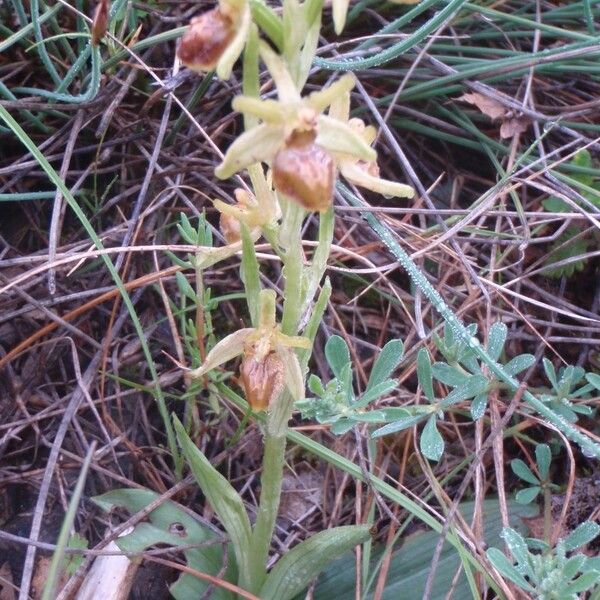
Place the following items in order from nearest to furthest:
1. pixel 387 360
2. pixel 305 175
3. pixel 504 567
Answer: pixel 305 175 < pixel 504 567 < pixel 387 360

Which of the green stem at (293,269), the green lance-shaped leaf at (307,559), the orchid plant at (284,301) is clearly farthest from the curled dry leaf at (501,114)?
the green lance-shaped leaf at (307,559)

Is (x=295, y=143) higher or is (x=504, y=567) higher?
(x=295, y=143)

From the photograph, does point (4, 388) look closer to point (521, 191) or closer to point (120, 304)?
point (120, 304)

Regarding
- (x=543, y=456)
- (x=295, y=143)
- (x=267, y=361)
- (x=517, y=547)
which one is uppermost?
(x=295, y=143)

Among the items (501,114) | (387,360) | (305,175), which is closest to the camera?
(305,175)

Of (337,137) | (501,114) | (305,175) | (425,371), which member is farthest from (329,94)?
(501,114)

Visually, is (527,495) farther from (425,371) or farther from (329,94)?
(329,94)

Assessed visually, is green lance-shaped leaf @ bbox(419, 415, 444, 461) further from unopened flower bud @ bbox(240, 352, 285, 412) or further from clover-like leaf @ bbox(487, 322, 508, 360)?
unopened flower bud @ bbox(240, 352, 285, 412)

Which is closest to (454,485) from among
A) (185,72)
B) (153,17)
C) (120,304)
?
(120,304)
